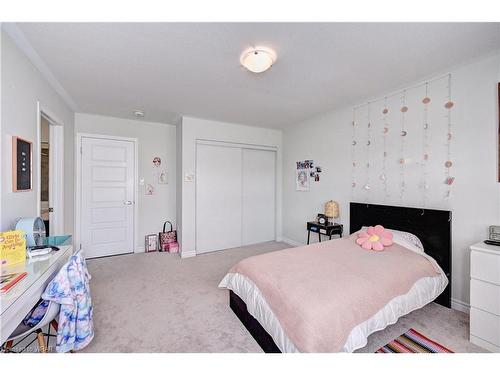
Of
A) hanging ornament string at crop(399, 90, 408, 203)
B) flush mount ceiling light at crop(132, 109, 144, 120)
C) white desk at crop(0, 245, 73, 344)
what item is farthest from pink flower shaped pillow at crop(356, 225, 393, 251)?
flush mount ceiling light at crop(132, 109, 144, 120)

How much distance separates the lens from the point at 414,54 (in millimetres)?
1855

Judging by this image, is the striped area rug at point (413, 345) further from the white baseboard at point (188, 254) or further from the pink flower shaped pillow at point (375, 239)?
the white baseboard at point (188, 254)

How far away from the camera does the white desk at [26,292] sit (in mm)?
958

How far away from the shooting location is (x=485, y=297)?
1617mm

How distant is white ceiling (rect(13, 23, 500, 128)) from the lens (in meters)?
1.56

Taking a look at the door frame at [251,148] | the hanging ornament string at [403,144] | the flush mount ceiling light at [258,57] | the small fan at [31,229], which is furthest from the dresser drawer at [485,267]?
the small fan at [31,229]

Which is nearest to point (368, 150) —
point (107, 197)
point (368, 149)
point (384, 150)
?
point (368, 149)

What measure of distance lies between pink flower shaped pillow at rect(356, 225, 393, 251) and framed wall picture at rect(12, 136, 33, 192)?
3.13 meters

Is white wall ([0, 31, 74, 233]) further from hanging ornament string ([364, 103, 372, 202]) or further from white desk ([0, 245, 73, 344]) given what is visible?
hanging ornament string ([364, 103, 372, 202])

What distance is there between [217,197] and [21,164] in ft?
8.59
